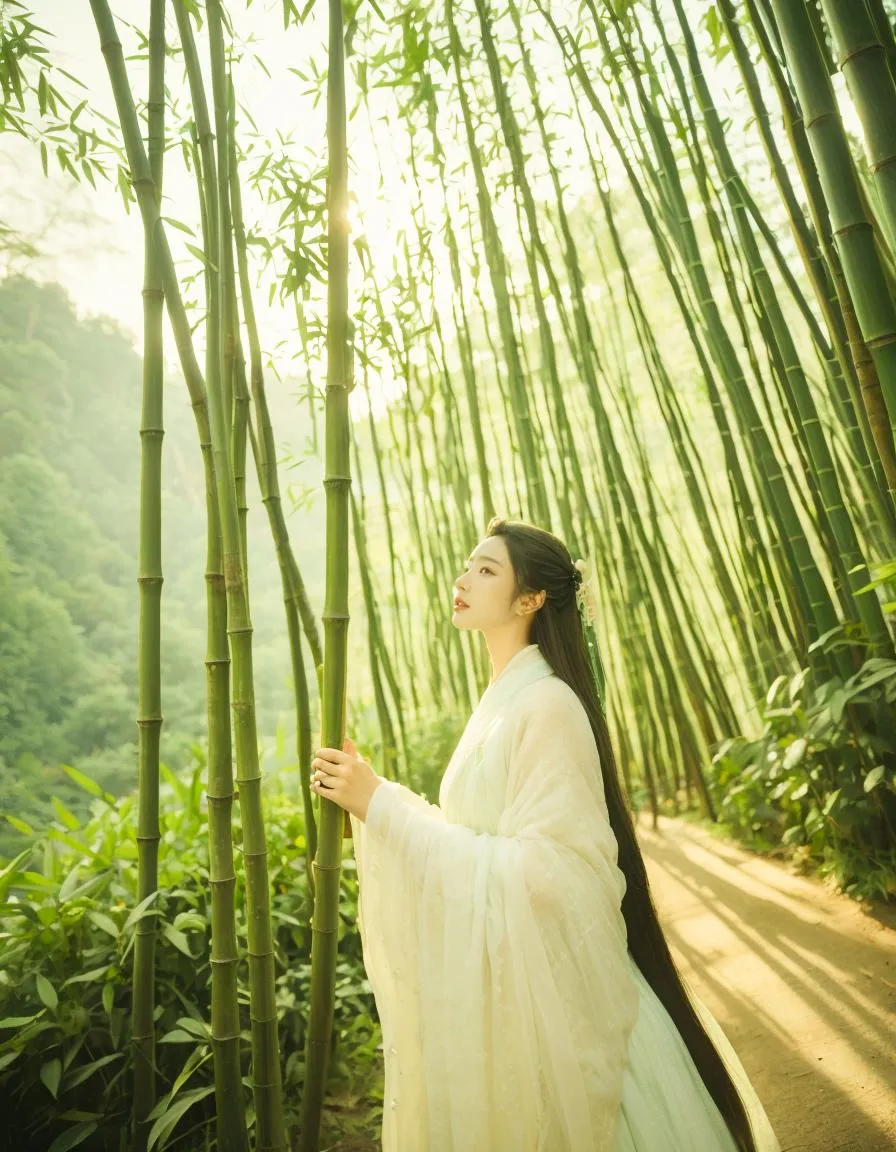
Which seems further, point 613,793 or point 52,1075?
point 52,1075

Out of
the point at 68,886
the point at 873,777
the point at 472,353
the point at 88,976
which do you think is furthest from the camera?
the point at 472,353

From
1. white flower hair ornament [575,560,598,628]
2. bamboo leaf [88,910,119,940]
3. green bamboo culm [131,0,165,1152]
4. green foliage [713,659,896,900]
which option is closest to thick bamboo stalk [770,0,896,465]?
white flower hair ornament [575,560,598,628]

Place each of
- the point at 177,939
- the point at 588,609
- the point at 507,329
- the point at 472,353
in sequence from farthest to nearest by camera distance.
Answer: the point at 472,353 < the point at 507,329 < the point at 177,939 < the point at 588,609

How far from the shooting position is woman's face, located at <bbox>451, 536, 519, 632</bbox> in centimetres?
130

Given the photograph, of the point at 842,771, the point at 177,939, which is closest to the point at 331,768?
the point at 177,939

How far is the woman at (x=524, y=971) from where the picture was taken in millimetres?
997

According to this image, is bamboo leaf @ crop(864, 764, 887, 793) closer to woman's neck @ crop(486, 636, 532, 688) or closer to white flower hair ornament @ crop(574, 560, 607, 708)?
white flower hair ornament @ crop(574, 560, 607, 708)

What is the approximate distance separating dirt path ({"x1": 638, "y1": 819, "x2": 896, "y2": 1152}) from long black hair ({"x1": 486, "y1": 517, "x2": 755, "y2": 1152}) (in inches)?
16.0

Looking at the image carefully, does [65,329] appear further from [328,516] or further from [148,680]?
[328,516]

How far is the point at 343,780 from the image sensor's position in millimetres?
Answer: 1029

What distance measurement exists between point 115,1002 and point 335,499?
121cm

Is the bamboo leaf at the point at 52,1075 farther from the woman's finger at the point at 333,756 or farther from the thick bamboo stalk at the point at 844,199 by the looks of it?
the thick bamboo stalk at the point at 844,199

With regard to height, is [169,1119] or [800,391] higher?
[800,391]

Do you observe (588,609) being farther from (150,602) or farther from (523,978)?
(150,602)
